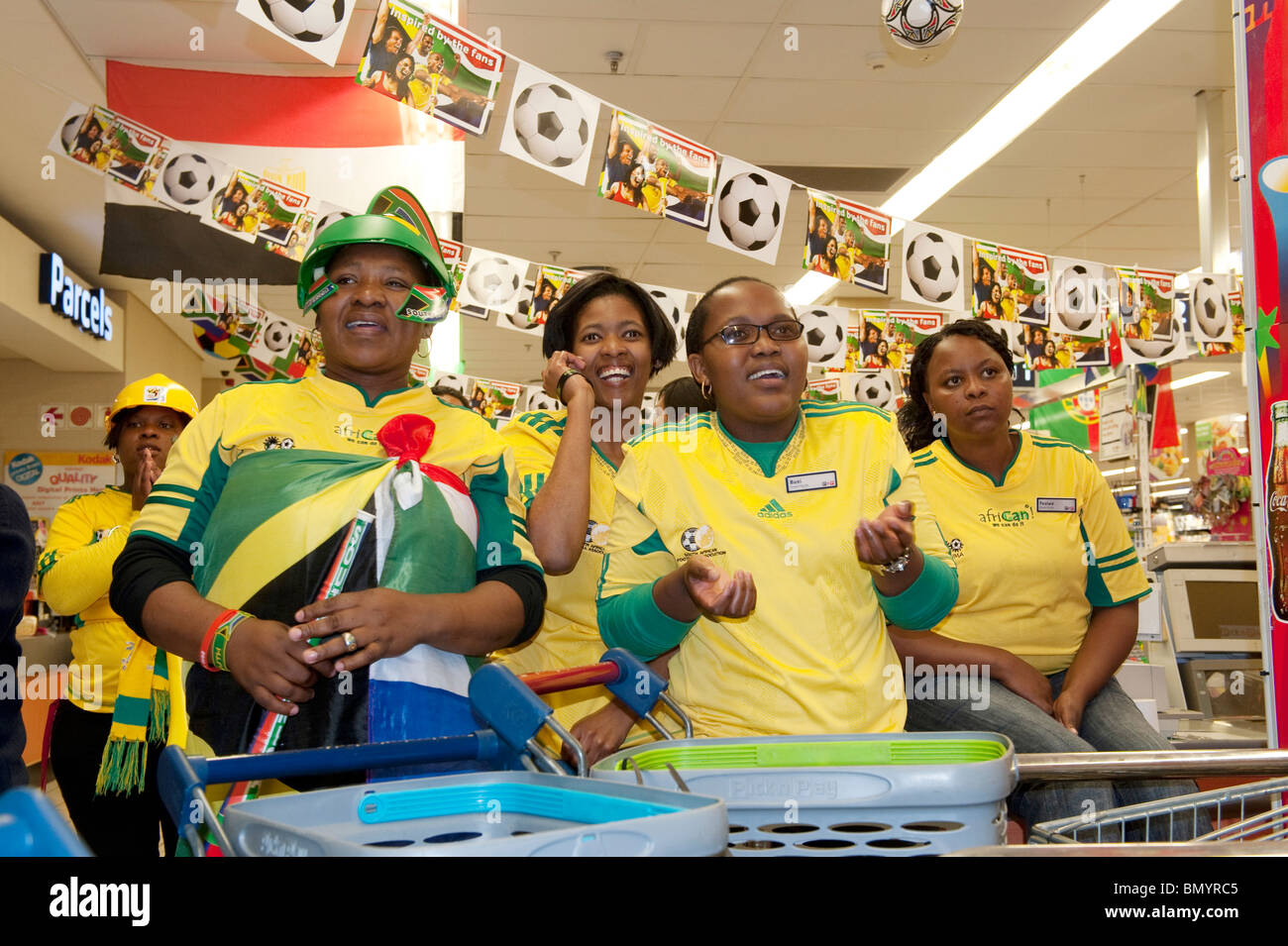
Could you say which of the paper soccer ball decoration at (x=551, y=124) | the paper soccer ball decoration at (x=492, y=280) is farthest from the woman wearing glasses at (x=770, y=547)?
the paper soccer ball decoration at (x=492, y=280)

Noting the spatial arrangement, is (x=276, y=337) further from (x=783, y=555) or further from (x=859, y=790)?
(x=859, y=790)

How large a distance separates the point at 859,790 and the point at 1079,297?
21.0 feet

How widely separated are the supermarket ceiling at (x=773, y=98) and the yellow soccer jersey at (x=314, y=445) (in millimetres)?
3881

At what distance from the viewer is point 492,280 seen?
6336 millimetres

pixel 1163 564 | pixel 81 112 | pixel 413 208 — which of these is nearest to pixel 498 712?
pixel 413 208

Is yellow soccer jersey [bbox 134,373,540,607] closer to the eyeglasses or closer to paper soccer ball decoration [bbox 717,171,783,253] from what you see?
the eyeglasses

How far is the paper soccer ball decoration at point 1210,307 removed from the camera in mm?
7289

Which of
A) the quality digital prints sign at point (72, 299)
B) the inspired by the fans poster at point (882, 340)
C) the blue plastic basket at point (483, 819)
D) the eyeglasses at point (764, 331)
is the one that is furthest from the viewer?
the quality digital prints sign at point (72, 299)

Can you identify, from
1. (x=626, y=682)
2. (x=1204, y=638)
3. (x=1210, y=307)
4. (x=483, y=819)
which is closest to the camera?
(x=483, y=819)

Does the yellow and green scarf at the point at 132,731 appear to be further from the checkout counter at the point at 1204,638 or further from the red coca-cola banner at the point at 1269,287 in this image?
the checkout counter at the point at 1204,638

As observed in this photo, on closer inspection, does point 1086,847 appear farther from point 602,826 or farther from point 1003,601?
point 1003,601

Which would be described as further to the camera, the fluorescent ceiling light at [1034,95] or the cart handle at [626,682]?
the fluorescent ceiling light at [1034,95]

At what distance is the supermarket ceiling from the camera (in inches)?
232

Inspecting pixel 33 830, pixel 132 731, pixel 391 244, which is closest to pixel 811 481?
pixel 391 244
